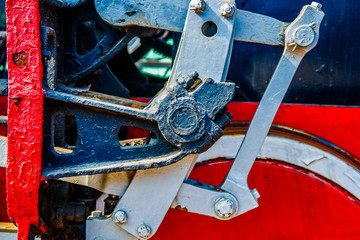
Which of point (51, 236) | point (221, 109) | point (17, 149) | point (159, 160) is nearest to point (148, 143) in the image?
point (159, 160)

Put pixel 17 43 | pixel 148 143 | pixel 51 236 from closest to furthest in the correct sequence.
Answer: pixel 17 43 → pixel 148 143 → pixel 51 236

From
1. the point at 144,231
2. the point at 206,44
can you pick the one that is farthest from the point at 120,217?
the point at 206,44

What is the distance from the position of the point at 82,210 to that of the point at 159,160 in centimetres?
42

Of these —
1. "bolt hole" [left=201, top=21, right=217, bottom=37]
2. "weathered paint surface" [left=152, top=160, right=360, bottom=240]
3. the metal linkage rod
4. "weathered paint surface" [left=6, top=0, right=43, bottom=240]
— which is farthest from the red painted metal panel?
"weathered paint surface" [left=6, top=0, right=43, bottom=240]

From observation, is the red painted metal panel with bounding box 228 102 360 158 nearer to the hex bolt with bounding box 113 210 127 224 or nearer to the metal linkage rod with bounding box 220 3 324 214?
the metal linkage rod with bounding box 220 3 324 214

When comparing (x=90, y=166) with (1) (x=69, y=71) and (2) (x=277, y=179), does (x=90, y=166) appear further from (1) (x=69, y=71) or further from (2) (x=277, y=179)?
(2) (x=277, y=179)

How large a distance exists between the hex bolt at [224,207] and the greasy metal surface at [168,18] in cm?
48

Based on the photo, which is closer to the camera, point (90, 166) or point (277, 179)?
point (90, 166)

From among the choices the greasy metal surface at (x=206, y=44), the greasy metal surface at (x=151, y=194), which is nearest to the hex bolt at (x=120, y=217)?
the greasy metal surface at (x=151, y=194)

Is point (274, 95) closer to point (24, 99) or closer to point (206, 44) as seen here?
point (206, 44)

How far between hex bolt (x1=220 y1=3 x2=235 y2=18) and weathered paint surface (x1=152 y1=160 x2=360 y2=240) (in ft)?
1.77

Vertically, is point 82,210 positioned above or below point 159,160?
below

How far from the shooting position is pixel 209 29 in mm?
1110

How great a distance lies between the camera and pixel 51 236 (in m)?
1.31
